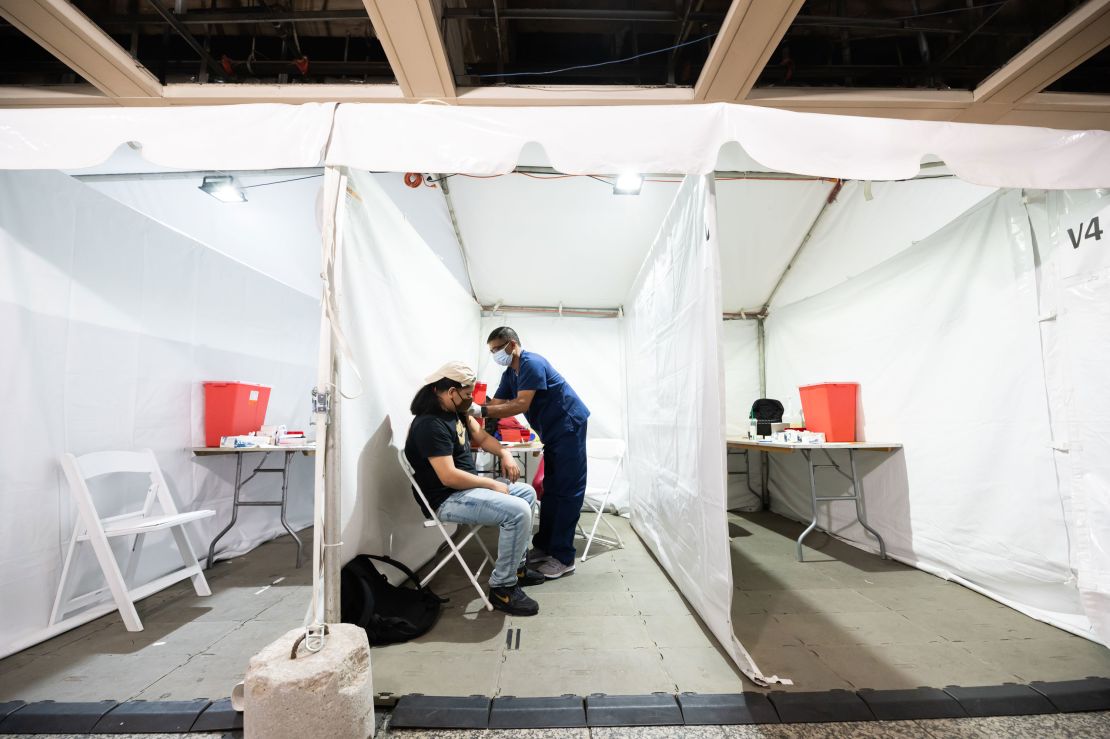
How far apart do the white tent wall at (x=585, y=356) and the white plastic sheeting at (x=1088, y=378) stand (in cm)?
317

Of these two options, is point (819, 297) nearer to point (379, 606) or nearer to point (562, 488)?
point (562, 488)

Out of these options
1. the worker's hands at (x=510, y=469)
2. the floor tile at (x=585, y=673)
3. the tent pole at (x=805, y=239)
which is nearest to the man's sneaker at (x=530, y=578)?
the worker's hands at (x=510, y=469)

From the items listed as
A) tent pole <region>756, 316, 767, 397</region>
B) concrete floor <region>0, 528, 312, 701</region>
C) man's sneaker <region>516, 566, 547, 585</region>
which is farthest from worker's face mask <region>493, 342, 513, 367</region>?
tent pole <region>756, 316, 767, 397</region>

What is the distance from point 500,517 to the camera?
2111 millimetres

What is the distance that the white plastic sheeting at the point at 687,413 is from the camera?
68.1 inches

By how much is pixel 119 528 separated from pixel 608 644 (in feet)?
7.73

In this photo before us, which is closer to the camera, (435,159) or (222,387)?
(435,159)

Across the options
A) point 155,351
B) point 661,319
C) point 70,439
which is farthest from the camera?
point 661,319

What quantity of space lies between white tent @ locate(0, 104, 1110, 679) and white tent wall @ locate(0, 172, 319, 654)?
0.25 metres

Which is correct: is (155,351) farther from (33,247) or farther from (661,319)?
(661,319)

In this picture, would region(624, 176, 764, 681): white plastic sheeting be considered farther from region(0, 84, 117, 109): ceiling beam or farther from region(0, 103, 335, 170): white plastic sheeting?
region(0, 84, 117, 109): ceiling beam

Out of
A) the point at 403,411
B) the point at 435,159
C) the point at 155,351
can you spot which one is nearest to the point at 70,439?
the point at 155,351

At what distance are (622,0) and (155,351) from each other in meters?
3.48

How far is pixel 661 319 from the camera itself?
9.45 feet
